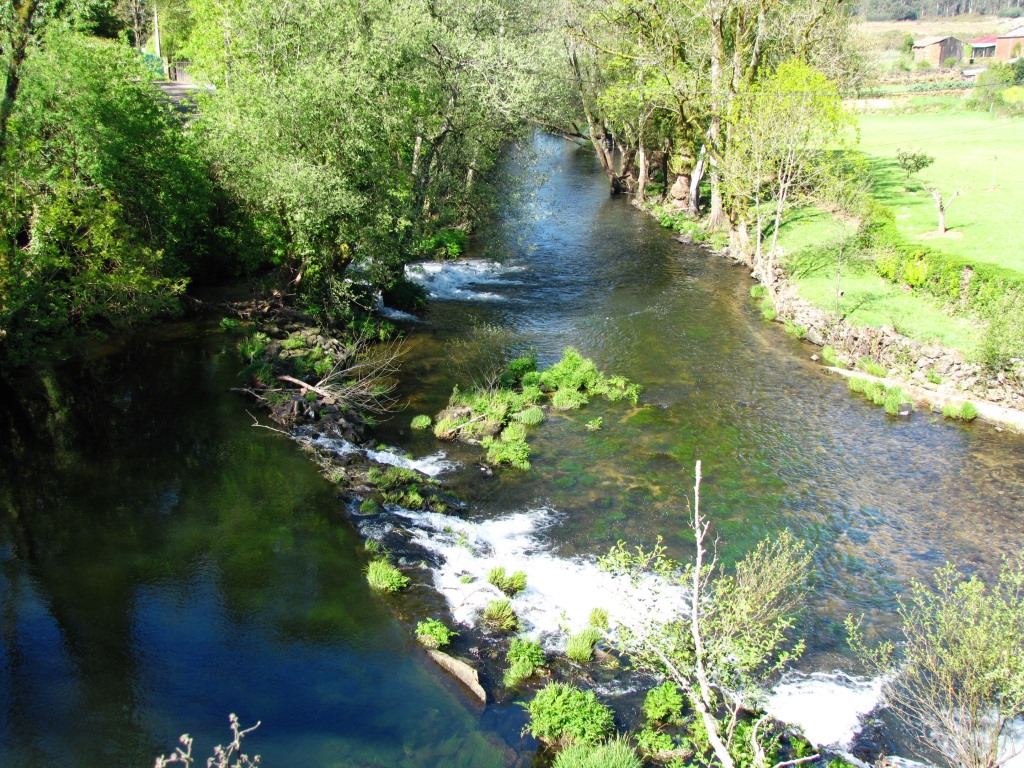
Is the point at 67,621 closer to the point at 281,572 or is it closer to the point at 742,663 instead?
the point at 281,572

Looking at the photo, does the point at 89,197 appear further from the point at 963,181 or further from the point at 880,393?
the point at 963,181

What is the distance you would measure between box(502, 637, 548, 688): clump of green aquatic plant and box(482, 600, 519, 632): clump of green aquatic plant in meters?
0.63

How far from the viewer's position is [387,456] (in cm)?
2358

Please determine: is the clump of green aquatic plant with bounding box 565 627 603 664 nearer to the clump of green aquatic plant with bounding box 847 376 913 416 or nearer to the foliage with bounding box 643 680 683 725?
the foliage with bounding box 643 680 683 725

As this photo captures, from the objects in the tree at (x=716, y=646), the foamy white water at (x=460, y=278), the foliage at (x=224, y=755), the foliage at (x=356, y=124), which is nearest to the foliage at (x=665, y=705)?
the tree at (x=716, y=646)

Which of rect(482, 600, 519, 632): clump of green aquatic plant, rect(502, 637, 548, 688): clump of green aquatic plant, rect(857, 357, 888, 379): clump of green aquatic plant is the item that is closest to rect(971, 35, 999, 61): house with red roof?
rect(857, 357, 888, 379): clump of green aquatic plant

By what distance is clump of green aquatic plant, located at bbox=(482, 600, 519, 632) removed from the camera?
1670 centimetres

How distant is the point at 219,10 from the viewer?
36.4m

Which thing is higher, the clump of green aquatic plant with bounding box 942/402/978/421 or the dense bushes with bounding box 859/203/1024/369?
the dense bushes with bounding box 859/203/1024/369

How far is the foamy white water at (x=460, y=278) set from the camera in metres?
39.0

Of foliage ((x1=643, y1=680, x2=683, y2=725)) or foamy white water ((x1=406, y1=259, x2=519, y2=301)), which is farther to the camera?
foamy white water ((x1=406, y1=259, x2=519, y2=301))

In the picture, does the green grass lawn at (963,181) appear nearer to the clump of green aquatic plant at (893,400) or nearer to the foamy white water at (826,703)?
the clump of green aquatic plant at (893,400)

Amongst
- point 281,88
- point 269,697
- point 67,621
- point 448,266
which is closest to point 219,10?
point 281,88

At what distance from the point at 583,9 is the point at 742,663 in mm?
47669
